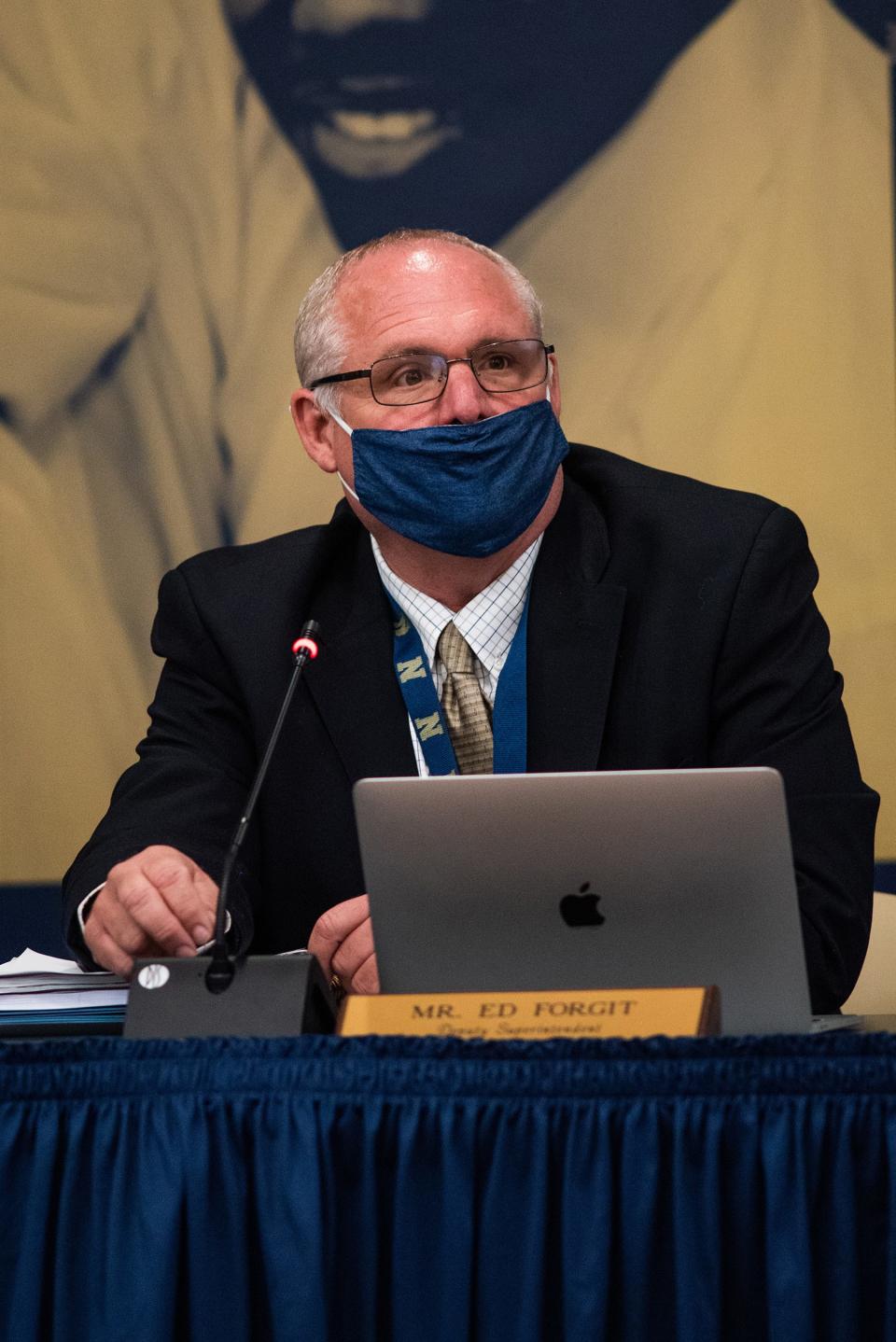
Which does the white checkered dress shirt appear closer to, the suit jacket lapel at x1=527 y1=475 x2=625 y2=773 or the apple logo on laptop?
the suit jacket lapel at x1=527 y1=475 x2=625 y2=773

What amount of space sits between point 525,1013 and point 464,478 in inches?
33.6

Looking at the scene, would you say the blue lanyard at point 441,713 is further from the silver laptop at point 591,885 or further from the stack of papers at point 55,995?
the silver laptop at point 591,885

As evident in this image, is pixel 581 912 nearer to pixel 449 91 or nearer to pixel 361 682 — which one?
pixel 361 682

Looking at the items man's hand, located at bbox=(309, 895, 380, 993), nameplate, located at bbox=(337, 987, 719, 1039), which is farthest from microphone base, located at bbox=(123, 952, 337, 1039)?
man's hand, located at bbox=(309, 895, 380, 993)

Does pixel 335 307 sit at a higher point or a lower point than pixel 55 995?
higher

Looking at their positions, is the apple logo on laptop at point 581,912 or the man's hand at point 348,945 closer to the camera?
the apple logo on laptop at point 581,912

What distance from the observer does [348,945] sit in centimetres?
141

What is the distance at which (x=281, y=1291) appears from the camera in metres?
1.01

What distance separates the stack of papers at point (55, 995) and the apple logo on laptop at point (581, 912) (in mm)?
370

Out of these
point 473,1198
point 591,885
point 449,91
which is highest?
point 449,91

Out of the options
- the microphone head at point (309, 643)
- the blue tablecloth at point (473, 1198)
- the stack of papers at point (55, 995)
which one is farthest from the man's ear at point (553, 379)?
the blue tablecloth at point (473, 1198)

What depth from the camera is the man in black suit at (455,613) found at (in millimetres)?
1832

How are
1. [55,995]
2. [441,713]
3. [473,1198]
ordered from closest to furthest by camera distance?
1. [473,1198]
2. [55,995]
3. [441,713]

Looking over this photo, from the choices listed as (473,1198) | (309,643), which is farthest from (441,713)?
(473,1198)
